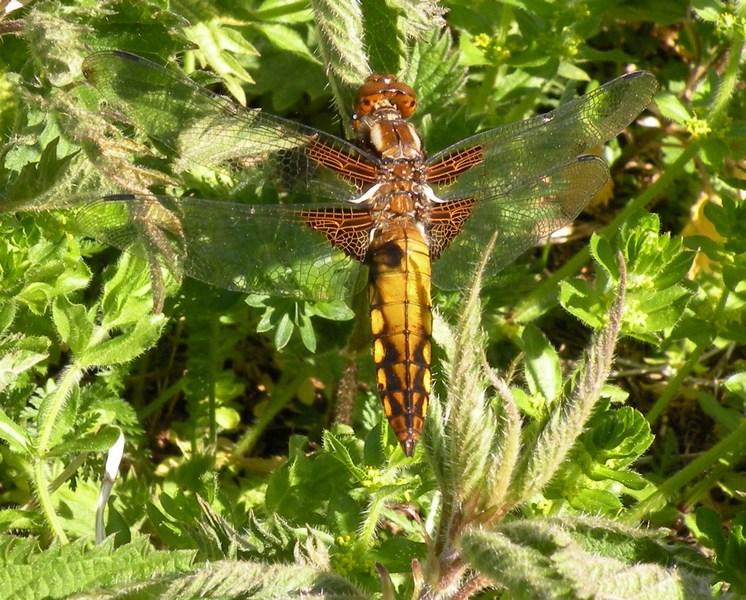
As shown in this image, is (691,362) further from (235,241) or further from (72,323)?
(72,323)

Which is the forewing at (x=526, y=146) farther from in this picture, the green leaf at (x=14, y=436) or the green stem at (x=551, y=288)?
the green leaf at (x=14, y=436)

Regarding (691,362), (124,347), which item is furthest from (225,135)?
(691,362)

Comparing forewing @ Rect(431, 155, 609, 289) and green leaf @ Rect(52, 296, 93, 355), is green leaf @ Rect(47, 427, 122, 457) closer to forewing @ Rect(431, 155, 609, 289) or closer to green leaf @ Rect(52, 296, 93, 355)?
green leaf @ Rect(52, 296, 93, 355)

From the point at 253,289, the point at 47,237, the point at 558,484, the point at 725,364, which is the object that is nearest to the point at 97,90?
the point at 47,237

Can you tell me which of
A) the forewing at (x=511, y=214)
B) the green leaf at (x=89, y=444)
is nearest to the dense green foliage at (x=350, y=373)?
the green leaf at (x=89, y=444)

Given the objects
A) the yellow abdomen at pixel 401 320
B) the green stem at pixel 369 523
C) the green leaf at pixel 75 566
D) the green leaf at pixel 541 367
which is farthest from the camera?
the green leaf at pixel 541 367

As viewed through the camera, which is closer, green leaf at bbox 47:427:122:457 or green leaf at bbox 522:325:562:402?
green leaf at bbox 47:427:122:457

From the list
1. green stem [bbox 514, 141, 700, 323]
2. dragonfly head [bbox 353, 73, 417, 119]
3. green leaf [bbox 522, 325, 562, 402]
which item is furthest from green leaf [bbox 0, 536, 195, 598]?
green stem [bbox 514, 141, 700, 323]
